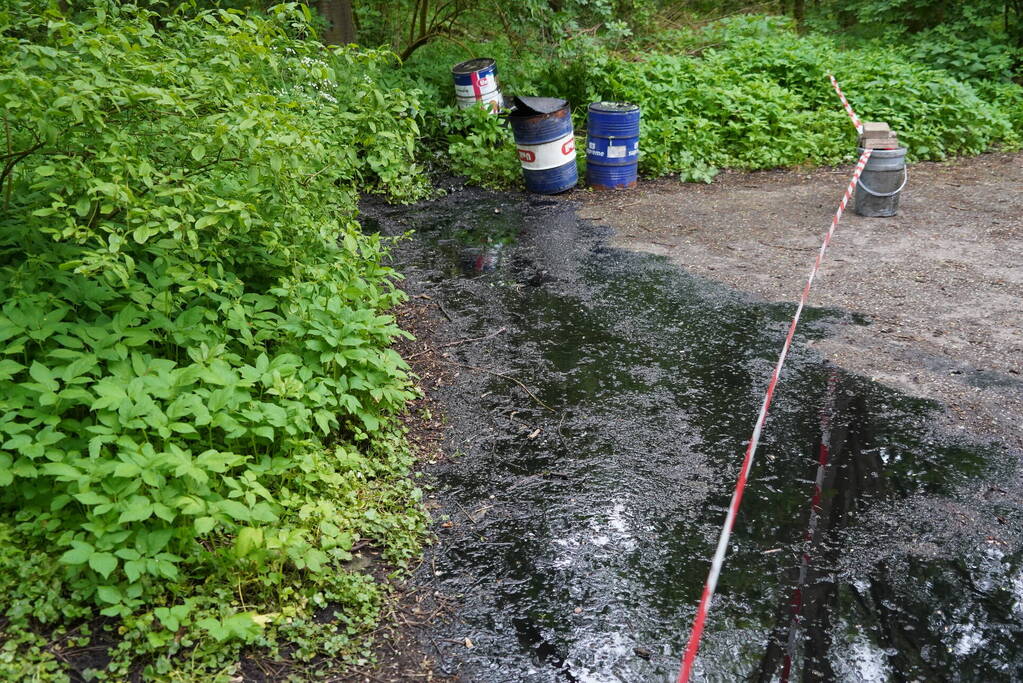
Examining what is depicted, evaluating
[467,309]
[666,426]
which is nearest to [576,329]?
[467,309]

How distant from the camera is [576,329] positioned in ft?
18.4

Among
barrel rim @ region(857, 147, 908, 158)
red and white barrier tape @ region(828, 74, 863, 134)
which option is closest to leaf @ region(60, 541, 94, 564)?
barrel rim @ region(857, 147, 908, 158)

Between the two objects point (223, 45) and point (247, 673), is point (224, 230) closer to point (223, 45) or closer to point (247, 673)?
point (223, 45)

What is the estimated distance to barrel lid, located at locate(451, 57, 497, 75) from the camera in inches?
391

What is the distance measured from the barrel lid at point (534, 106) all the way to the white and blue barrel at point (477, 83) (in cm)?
148

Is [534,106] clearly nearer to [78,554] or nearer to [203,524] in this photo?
[203,524]

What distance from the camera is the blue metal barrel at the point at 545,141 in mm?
8375

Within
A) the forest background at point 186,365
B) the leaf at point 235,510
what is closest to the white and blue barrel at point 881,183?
the forest background at point 186,365

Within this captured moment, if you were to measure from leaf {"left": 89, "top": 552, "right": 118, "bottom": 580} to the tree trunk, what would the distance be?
29.0 ft

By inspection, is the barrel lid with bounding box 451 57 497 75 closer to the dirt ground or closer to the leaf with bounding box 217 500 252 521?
the dirt ground

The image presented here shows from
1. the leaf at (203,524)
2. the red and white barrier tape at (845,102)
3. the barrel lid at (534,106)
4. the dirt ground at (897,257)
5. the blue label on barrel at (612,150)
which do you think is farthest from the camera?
the red and white barrier tape at (845,102)

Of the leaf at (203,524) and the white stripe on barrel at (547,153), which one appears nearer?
the leaf at (203,524)

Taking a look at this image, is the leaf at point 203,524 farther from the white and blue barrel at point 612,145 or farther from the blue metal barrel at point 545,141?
the white and blue barrel at point 612,145

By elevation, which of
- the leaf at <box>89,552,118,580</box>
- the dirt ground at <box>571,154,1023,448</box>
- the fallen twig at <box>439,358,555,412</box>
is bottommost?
A: the dirt ground at <box>571,154,1023,448</box>
